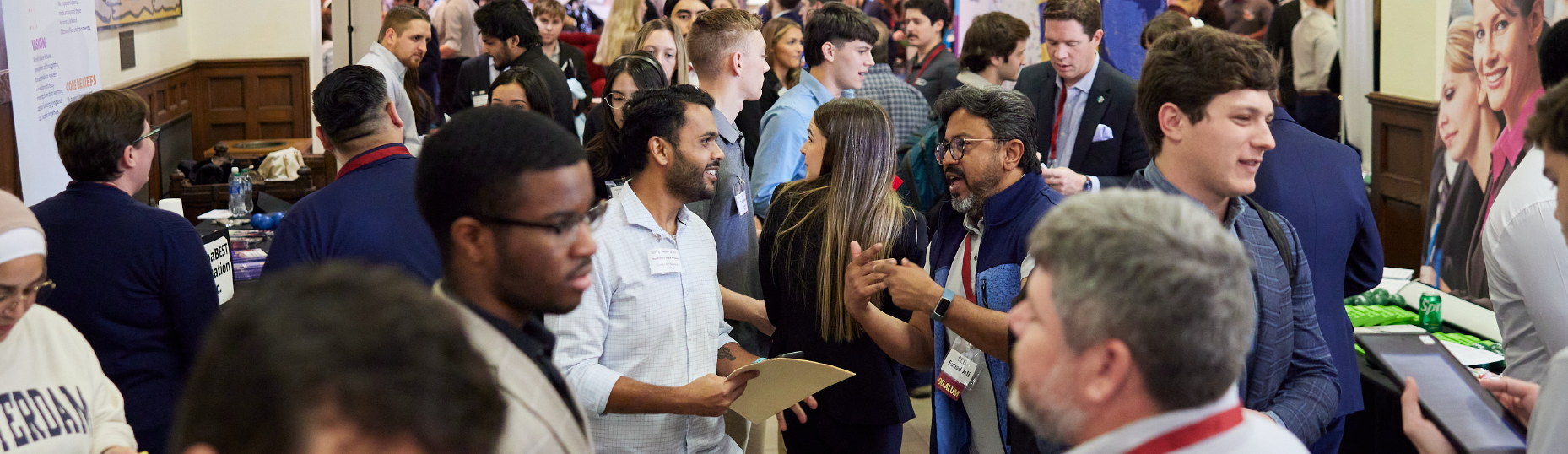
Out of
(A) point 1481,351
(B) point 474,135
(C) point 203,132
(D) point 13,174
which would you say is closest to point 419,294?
(B) point 474,135

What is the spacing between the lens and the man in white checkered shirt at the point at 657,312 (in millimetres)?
1979

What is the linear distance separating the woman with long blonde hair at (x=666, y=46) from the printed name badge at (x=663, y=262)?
9.30ft

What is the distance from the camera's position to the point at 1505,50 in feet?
11.3

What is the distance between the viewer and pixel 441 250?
1216 millimetres

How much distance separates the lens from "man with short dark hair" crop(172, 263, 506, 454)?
699mm

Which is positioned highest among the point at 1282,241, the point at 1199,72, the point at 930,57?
the point at 930,57

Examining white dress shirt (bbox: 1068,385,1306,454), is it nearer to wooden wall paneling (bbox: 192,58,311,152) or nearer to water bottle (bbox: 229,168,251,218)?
water bottle (bbox: 229,168,251,218)

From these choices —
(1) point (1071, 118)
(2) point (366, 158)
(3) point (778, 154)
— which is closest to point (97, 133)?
(2) point (366, 158)

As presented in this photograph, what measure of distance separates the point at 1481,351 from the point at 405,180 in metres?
3.02

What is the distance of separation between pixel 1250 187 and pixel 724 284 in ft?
5.34

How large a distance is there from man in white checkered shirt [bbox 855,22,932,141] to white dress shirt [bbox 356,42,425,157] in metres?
2.06

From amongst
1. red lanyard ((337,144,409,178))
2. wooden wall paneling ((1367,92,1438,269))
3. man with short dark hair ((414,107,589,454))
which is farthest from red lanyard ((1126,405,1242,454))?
wooden wall paneling ((1367,92,1438,269))

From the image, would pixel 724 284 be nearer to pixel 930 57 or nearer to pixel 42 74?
A: pixel 42 74

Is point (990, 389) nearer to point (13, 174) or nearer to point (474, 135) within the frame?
point (474, 135)
